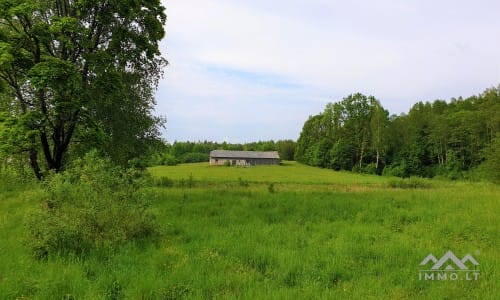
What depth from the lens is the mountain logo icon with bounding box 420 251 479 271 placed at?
21.7 ft

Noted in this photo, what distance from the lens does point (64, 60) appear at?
11109mm

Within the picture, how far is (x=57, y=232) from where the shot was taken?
742 cm

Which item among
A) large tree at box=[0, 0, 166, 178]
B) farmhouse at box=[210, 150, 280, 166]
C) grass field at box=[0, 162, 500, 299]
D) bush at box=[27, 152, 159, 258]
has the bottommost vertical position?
grass field at box=[0, 162, 500, 299]

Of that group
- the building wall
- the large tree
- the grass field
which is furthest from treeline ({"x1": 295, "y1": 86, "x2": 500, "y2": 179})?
the large tree

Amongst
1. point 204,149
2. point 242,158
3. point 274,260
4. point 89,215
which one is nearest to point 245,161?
point 242,158

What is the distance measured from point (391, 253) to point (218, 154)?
9333 cm

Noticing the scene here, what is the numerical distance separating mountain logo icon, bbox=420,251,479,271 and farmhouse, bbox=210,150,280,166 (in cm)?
9038

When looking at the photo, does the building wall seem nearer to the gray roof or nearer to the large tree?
the gray roof

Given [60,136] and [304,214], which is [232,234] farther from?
[60,136]

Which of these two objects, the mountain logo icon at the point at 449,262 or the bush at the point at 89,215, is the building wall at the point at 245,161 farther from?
the mountain logo icon at the point at 449,262

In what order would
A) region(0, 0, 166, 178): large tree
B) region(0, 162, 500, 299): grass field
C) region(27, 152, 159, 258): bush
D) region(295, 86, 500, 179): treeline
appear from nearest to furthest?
region(0, 162, 500, 299): grass field, region(27, 152, 159, 258): bush, region(0, 0, 166, 178): large tree, region(295, 86, 500, 179): treeline

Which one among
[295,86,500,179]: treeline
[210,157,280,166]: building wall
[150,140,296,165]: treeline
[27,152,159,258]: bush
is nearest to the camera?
[27,152,159,258]: bush

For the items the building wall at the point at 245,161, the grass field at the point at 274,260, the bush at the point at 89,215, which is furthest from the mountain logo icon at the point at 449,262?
the building wall at the point at 245,161

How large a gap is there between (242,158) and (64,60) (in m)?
91.5
